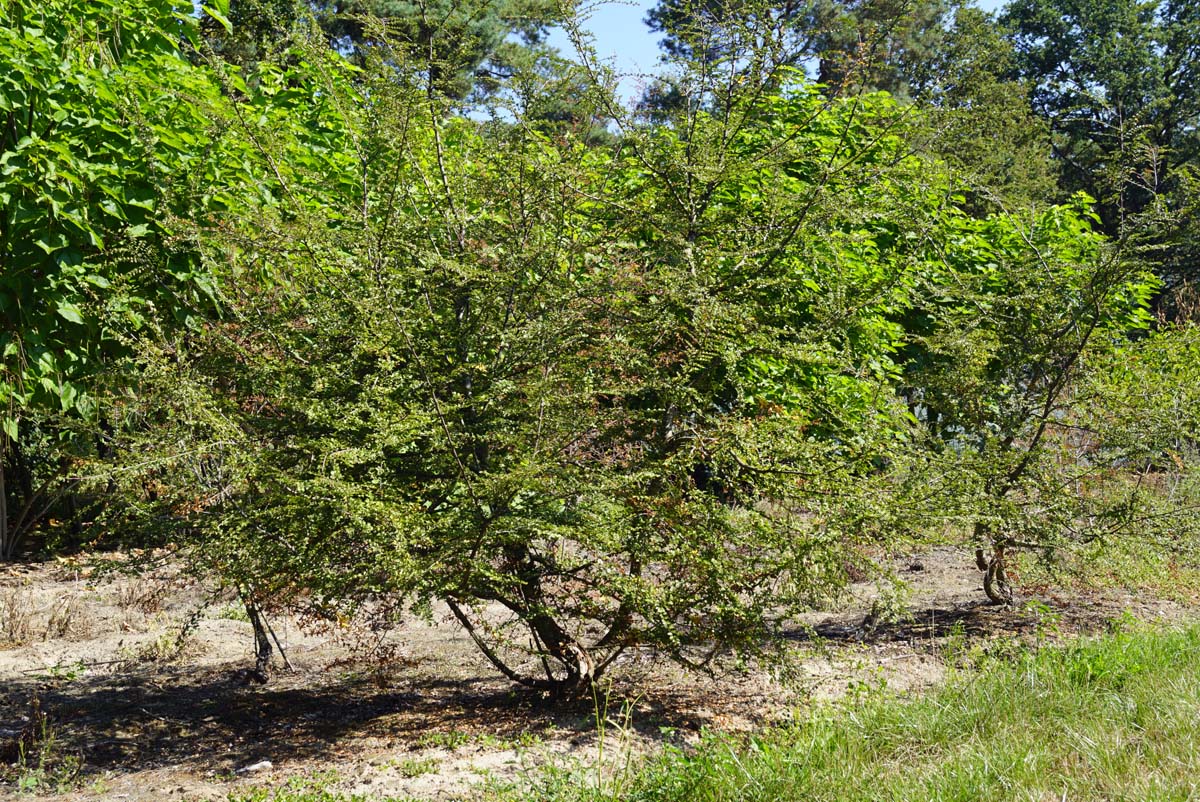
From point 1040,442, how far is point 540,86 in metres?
3.59

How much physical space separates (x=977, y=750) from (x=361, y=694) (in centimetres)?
324

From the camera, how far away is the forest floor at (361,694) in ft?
13.6

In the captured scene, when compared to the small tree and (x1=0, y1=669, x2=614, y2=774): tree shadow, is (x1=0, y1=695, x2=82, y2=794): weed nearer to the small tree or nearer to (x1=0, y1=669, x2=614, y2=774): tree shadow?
(x1=0, y1=669, x2=614, y2=774): tree shadow

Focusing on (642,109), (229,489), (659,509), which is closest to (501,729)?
(659,509)

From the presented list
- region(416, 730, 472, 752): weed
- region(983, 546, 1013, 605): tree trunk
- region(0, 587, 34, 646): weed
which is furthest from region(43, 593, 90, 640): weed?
region(983, 546, 1013, 605): tree trunk

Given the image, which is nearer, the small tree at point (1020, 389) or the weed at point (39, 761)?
the weed at point (39, 761)

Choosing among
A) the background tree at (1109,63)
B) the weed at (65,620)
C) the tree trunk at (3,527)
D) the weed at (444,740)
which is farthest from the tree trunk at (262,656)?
the background tree at (1109,63)

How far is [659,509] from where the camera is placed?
14.3 feet

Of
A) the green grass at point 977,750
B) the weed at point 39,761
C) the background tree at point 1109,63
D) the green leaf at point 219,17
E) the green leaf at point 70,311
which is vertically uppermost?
the background tree at point 1109,63

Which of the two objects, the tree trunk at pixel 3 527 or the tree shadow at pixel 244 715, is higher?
the tree trunk at pixel 3 527

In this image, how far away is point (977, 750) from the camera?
359cm

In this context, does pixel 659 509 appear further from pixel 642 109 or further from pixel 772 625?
pixel 642 109

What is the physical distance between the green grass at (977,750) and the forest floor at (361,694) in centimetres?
29

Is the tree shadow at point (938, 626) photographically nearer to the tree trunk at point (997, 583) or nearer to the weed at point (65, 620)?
the tree trunk at point (997, 583)
